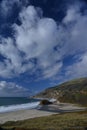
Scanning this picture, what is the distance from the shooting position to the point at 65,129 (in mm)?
17984

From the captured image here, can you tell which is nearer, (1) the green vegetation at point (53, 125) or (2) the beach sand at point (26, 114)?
(1) the green vegetation at point (53, 125)

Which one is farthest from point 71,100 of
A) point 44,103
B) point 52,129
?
point 52,129

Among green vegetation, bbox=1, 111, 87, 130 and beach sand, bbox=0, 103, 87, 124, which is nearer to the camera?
green vegetation, bbox=1, 111, 87, 130

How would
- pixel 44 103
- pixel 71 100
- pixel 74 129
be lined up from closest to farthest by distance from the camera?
pixel 74 129 → pixel 44 103 → pixel 71 100

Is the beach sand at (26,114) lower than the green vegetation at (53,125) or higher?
higher

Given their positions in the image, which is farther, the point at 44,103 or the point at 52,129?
the point at 44,103

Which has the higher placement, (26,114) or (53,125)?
(26,114)

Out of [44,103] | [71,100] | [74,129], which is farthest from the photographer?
[71,100]

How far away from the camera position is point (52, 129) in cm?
1823

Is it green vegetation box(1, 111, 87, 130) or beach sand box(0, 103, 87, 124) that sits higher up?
beach sand box(0, 103, 87, 124)

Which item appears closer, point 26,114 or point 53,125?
point 53,125

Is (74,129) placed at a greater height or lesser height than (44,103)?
lesser

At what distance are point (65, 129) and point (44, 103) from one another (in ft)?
203

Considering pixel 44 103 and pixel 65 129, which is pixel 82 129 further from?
pixel 44 103
